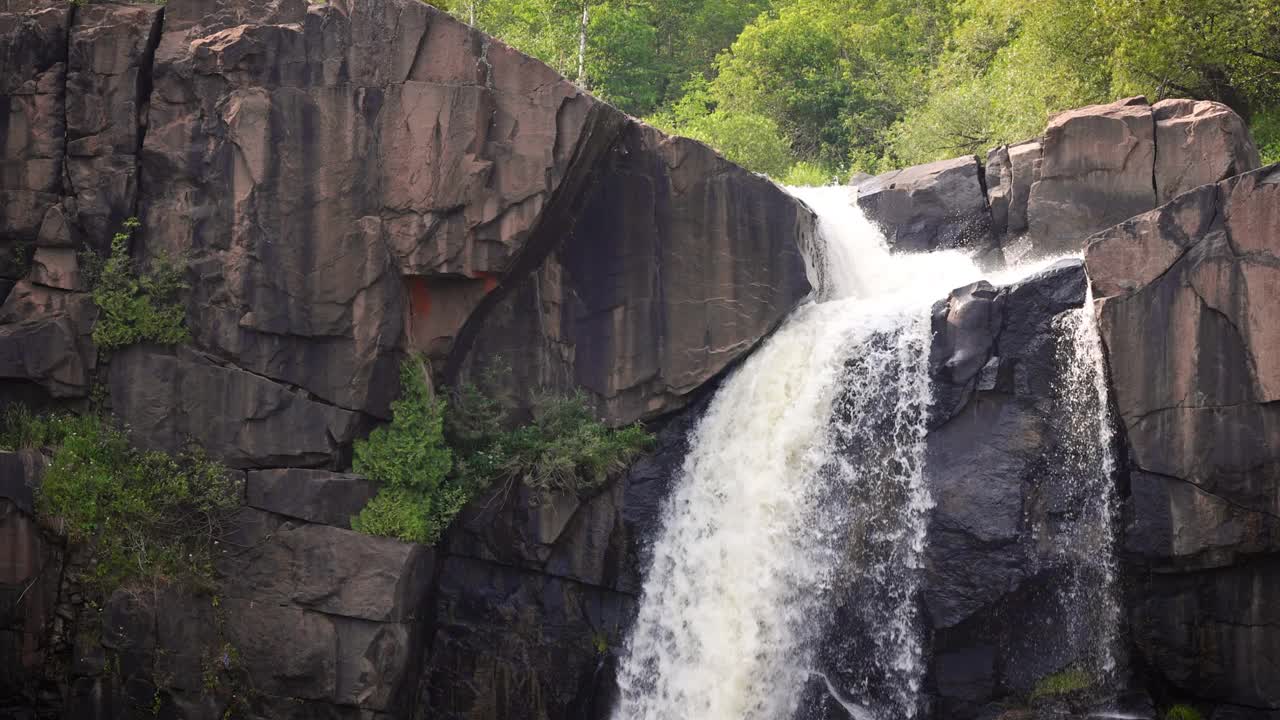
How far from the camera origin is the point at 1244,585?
1428 centimetres

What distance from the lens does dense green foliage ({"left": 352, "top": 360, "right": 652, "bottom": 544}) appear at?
624 inches

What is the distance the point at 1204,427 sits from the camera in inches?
562

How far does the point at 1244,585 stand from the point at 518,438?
30.6ft

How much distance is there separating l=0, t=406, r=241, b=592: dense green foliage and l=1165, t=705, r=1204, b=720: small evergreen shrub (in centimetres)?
1181

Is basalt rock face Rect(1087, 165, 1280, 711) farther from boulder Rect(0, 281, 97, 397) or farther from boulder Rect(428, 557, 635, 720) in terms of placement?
boulder Rect(0, 281, 97, 397)

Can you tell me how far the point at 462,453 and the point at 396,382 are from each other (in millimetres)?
1429

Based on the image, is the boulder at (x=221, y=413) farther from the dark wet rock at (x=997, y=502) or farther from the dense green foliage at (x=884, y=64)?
the dense green foliage at (x=884, y=64)

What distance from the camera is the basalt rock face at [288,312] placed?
50.2 feet

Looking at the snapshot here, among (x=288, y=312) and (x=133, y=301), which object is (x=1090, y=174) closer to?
(x=288, y=312)

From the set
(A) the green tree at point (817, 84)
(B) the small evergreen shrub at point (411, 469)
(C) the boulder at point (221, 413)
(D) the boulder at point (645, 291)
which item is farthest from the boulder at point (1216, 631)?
(A) the green tree at point (817, 84)

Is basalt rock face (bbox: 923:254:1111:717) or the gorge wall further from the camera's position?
basalt rock face (bbox: 923:254:1111:717)

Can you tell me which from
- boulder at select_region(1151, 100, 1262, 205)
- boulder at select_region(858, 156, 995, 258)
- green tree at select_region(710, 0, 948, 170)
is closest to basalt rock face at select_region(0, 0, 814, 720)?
boulder at select_region(858, 156, 995, 258)

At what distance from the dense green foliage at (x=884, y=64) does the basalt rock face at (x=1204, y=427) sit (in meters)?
7.95

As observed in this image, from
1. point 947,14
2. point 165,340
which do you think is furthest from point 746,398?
point 947,14
